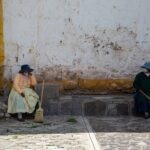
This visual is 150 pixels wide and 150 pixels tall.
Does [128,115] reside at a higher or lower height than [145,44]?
lower

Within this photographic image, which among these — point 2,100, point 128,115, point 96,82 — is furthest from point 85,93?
point 2,100

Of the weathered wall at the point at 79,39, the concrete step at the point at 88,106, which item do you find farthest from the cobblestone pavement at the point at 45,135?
the weathered wall at the point at 79,39

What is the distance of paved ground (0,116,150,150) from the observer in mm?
7539

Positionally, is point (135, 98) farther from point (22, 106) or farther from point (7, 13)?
point (7, 13)

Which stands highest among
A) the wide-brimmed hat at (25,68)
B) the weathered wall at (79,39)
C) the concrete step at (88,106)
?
the weathered wall at (79,39)

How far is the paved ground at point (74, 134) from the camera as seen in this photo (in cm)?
754

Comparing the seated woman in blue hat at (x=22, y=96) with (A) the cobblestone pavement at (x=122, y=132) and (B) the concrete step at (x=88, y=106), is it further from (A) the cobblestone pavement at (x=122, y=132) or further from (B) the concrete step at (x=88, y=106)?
(A) the cobblestone pavement at (x=122, y=132)

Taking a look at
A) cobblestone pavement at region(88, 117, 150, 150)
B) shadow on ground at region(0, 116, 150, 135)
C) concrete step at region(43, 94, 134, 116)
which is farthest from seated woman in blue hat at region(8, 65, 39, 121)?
cobblestone pavement at region(88, 117, 150, 150)

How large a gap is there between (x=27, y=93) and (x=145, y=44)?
2440 millimetres

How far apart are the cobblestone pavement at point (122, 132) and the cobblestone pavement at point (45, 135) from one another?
243 mm

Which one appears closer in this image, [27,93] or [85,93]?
[27,93]

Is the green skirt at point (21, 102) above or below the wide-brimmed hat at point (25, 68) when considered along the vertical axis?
below

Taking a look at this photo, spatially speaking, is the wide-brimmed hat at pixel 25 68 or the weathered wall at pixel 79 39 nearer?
the wide-brimmed hat at pixel 25 68

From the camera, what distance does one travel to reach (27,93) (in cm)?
941
